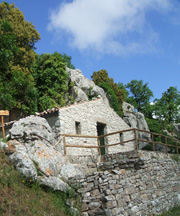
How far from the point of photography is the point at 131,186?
27.9ft

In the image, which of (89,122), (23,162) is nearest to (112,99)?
(89,122)

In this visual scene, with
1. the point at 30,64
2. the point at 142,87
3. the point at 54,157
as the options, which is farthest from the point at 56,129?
the point at 142,87

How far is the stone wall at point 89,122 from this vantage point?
12.4m

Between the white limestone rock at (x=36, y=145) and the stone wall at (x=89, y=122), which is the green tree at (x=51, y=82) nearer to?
the stone wall at (x=89, y=122)

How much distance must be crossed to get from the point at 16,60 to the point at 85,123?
347 inches

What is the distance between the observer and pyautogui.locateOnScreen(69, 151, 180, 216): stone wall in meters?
7.52

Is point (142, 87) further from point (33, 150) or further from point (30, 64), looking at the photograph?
point (33, 150)

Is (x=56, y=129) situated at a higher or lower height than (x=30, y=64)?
lower

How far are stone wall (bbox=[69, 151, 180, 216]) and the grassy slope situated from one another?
2.64ft

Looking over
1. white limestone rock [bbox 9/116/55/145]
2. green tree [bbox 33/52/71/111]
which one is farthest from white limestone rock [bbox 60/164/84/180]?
green tree [bbox 33/52/71/111]

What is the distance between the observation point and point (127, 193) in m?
8.16

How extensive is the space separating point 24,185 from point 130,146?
37.0 feet

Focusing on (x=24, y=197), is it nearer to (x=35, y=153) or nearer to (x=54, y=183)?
(x=54, y=183)

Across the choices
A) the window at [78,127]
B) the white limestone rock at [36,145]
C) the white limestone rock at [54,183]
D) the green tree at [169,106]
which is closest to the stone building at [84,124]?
the window at [78,127]
